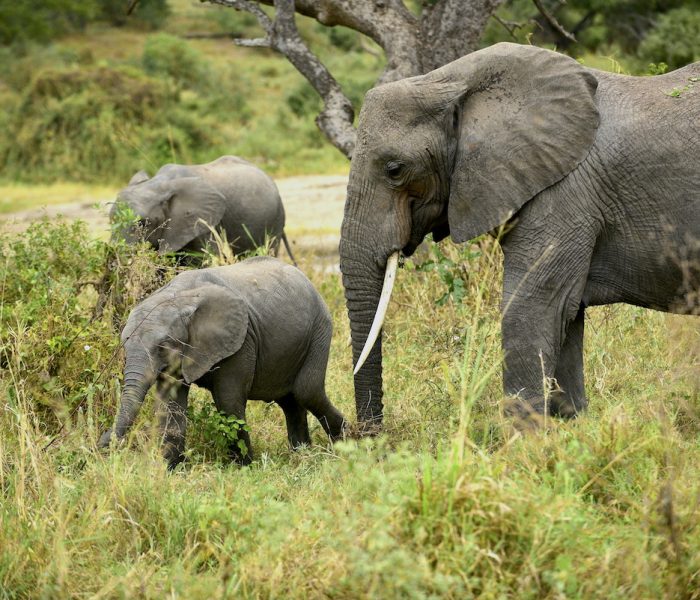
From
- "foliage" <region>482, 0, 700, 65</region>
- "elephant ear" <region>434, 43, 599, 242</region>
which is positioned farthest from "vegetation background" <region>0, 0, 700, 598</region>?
"foliage" <region>482, 0, 700, 65</region>

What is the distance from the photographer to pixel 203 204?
9492 millimetres

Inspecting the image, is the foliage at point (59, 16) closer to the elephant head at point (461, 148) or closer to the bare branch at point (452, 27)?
the bare branch at point (452, 27)

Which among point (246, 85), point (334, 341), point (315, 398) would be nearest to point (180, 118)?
point (246, 85)

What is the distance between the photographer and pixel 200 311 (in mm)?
5191

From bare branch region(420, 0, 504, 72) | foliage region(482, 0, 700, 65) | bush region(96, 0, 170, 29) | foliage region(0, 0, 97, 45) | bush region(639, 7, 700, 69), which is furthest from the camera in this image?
bush region(96, 0, 170, 29)

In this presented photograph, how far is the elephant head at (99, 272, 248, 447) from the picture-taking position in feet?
15.8

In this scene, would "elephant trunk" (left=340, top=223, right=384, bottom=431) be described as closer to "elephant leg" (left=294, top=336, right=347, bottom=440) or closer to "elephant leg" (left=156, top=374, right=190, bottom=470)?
"elephant leg" (left=294, top=336, right=347, bottom=440)

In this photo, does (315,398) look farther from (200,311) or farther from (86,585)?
(86,585)

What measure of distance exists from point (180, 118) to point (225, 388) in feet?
52.7

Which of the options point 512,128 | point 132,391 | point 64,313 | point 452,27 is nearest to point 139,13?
point 452,27

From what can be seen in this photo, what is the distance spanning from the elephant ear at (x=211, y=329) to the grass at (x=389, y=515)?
1.20ft

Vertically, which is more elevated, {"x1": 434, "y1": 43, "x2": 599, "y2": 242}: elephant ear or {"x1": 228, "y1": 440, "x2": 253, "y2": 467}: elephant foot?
{"x1": 434, "y1": 43, "x2": 599, "y2": 242}: elephant ear

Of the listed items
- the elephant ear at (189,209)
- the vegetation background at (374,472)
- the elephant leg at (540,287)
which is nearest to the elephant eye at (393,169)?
the elephant leg at (540,287)

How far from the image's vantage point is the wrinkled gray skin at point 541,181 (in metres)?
4.61
